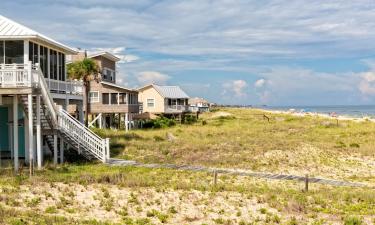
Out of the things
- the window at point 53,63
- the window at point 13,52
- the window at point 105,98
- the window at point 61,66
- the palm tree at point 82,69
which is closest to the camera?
the window at point 13,52

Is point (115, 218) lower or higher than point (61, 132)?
lower

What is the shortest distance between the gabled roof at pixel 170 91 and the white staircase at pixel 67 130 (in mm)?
44497

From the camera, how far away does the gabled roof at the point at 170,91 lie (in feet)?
241

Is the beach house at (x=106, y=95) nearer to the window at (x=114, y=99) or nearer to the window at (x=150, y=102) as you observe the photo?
the window at (x=114, y=99)

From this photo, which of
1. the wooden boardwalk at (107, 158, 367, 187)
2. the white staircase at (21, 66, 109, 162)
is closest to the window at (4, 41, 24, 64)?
the white staircase at (21, 66, 109, 162)

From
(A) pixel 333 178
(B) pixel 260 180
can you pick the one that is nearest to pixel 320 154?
(A) pixel 333 178

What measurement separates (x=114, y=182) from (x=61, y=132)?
7.12m

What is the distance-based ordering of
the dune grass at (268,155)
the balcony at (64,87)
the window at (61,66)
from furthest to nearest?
the window at (61,66)
the balcony at (64,87)
the dune grass at (268,155)

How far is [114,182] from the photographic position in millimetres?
21625

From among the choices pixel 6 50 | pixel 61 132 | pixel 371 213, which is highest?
pixel 6 50

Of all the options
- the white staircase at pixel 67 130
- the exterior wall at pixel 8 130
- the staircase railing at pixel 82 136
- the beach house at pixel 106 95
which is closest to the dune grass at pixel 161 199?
the white staircase at pixel 67 130

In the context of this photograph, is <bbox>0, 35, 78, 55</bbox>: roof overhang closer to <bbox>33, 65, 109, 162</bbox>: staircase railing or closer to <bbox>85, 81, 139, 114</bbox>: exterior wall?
<bbox>33, 65, 109, 162</bbox>: staircase railing

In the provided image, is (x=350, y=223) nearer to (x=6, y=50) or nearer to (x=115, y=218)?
(x=115, y=218)

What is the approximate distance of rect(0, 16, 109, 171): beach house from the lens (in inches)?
947
